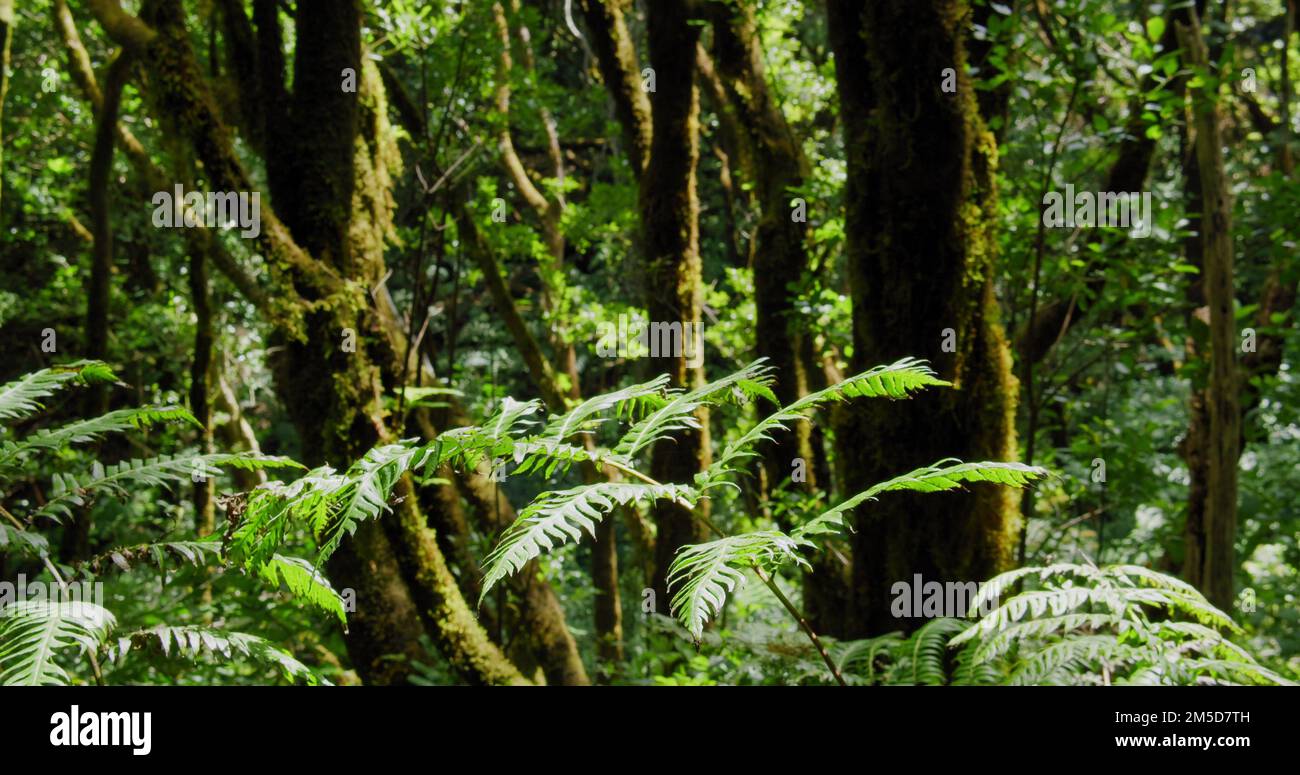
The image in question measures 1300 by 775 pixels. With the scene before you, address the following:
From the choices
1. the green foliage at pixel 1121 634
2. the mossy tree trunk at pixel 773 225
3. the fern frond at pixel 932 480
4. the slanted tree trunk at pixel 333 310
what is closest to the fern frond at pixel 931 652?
the green foliage at pixel 1121 634

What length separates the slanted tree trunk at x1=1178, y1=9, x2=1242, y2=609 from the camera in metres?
4.01

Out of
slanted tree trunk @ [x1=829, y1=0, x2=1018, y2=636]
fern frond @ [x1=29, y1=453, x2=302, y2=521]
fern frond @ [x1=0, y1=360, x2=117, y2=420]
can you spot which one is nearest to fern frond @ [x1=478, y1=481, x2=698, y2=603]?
fern frond @ [x1=29, y1=453, x2=302, y2=521]

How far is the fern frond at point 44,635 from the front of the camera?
4.83 feet

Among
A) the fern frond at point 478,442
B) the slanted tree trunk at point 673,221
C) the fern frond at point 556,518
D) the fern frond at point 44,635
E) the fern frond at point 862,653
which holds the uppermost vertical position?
the slanted tree trunk at point 673,221

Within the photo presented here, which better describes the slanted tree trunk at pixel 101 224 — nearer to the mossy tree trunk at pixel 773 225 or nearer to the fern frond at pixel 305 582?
the mossy tree trunk at pixel 773 225

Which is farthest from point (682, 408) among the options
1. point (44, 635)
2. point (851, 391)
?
point (44, 635)

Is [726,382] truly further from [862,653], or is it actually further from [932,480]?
[862,653]

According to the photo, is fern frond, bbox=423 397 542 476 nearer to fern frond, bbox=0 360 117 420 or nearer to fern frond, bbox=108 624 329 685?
fern frond, bbox=108 624 329 685

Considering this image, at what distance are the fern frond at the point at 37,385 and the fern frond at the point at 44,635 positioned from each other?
549 mm

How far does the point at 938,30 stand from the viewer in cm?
338

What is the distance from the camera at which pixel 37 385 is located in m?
2.24

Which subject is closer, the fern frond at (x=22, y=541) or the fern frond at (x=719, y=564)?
the fern frond at (x=719, y=564)

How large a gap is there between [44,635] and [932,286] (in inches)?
112

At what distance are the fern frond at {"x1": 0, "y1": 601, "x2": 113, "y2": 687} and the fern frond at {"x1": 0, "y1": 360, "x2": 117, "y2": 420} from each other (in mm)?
549
